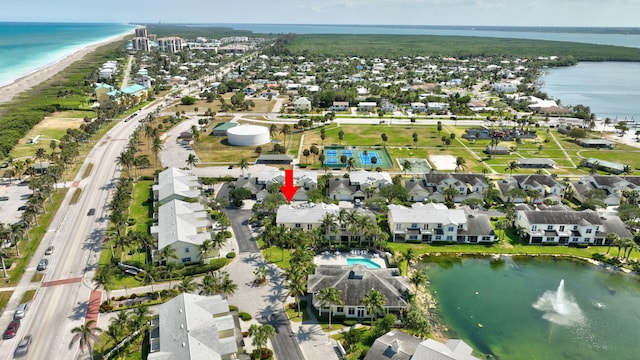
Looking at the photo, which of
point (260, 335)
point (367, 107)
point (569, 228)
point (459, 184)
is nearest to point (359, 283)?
point (260, 335)

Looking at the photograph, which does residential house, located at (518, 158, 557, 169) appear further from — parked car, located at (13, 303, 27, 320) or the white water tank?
parked car, located at (13, 303, 27, 320)

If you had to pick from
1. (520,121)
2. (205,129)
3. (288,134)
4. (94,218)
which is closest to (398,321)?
(94,218)

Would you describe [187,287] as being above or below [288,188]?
below

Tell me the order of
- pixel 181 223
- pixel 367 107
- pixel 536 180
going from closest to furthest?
pixel 181 223 → pixel 536 180 → pixel 367 107

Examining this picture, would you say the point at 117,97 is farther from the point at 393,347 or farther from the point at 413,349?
the point at 413,349

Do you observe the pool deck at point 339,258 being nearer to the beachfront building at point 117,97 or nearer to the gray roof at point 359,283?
the gray roof at point 359,283

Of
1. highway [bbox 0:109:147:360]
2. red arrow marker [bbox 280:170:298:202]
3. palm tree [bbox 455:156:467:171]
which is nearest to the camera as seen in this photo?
highway [bbox 0:109:147:360]

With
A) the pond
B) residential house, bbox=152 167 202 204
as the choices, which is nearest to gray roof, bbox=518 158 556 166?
the pond

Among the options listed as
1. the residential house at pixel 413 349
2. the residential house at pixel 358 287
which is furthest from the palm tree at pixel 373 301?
the residential house at pixel 413 349

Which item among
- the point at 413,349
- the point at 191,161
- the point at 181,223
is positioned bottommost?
the point at 413,349
